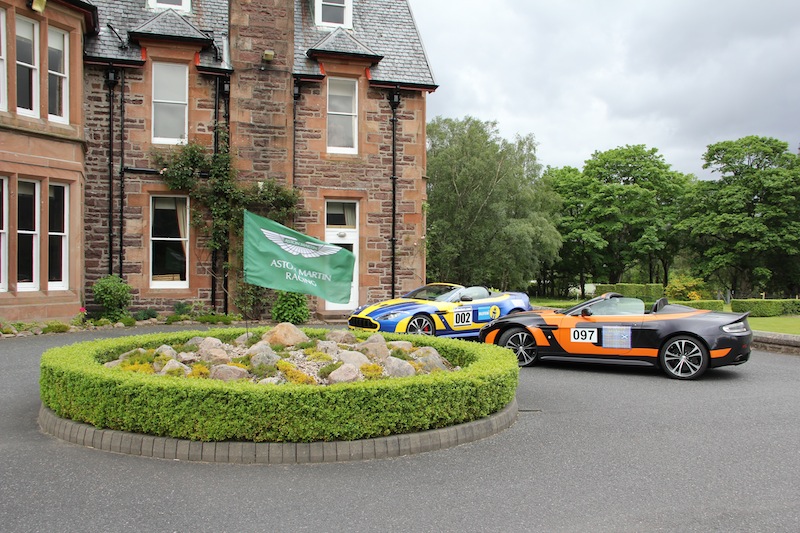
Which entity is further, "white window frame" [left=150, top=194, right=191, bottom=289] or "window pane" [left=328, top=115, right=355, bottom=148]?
"window pane" [left=328, top=115, right=355, bottom=148]

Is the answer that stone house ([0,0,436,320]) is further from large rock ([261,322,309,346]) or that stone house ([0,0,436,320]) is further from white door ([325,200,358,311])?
large rock ([261,322,309,346])

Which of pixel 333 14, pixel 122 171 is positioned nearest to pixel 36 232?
pixel 122 171

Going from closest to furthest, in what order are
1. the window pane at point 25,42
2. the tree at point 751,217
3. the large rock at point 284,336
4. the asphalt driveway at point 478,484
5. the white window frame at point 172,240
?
the asphalt driveway at point 478,484 → the large rock at point 284,336 → the window pane at point 25,42 → the white window frame at point 172,240 → the tree at point 751,217

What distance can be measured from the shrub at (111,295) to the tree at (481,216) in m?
25.3

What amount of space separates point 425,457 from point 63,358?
4.43 m

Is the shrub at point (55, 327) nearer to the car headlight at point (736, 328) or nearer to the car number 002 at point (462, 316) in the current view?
the car number 002 at point (462, 316)

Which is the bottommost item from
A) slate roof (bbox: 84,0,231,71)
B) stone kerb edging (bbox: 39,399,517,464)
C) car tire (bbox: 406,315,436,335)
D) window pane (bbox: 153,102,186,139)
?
stone kerb edging (bbox: 39,399,517,464)

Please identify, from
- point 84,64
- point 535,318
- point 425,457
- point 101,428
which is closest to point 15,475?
point 101,428

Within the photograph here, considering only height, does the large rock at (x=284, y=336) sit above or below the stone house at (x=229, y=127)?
below

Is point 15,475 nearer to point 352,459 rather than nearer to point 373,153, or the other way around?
point 352,459

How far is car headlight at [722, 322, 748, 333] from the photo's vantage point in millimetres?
9953

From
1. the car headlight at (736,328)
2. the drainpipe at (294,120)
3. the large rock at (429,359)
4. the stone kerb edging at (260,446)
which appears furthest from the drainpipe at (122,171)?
the car headlight at (736,328)

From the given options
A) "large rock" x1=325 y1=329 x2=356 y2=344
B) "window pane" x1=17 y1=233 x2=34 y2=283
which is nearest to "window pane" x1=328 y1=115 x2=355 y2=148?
"window pane" x1=17 y1=233 x2=34 y2=283

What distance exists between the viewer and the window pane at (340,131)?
19188mm
